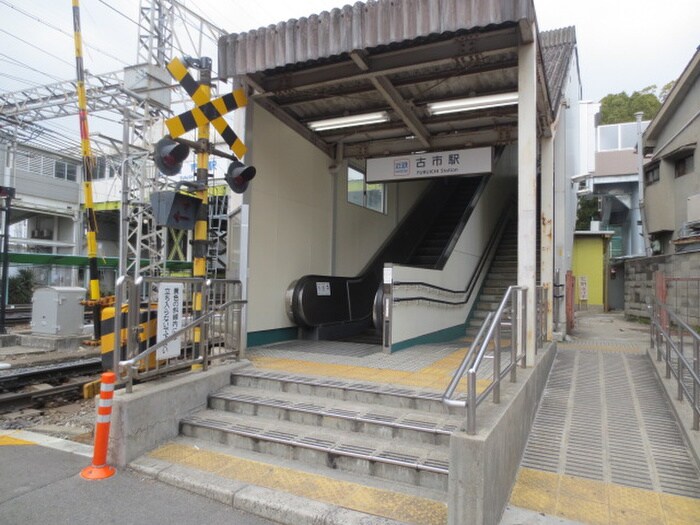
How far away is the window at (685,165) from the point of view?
1552 centimetres

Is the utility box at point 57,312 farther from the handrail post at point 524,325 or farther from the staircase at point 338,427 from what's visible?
the handrail post at point 524,325

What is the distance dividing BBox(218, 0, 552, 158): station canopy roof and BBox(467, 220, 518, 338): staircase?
3776 millimetres

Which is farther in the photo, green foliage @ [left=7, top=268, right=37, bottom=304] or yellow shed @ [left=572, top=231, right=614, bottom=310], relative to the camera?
green foliage @ [left=7, top=268, right=37, bottom=304]

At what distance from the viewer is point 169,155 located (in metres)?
4.85

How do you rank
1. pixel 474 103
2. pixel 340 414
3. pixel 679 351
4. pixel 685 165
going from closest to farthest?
1. pixel 340 414
2. pixel 679 351
3. pixel 474 103
4. pixel 685 165

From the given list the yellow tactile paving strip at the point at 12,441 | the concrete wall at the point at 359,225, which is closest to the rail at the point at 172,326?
the yellow tactile paving strip at the point at 12,441

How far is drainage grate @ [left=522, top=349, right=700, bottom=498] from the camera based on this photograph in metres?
3.87

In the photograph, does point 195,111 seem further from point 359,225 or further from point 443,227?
point 443,227

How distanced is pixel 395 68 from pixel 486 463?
206 inches

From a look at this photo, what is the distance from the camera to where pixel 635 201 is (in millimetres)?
25156

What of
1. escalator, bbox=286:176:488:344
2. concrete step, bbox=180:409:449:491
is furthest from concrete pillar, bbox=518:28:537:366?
escalator, bbox=286:176:488:344

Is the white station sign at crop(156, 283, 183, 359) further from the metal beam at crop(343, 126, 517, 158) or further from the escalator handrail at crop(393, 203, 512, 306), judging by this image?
the metal beam at crop(343, 126, 517, 158)

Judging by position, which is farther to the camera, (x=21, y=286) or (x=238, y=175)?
(x=21, y=286)

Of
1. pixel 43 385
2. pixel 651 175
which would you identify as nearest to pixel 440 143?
pixel 43 385
